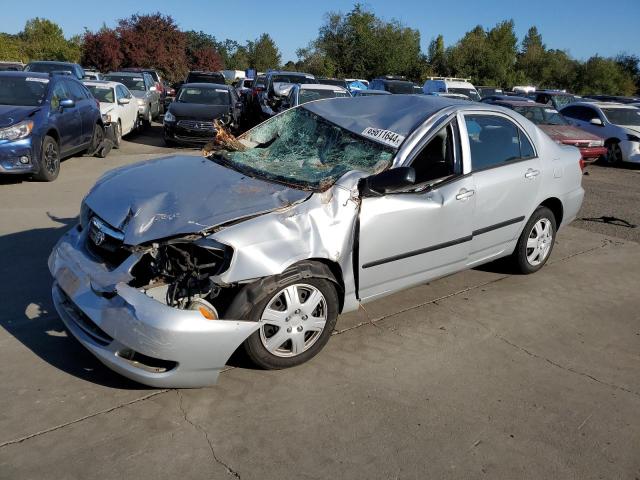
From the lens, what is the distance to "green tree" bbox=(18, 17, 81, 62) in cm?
4084

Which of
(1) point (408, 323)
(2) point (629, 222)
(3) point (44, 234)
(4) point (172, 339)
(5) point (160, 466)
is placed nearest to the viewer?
(5) point (160, 466)

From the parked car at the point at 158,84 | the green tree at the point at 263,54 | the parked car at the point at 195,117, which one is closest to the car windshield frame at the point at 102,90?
the parked car at the point at 195,117

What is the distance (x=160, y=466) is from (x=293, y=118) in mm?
3138

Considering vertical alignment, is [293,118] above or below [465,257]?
above

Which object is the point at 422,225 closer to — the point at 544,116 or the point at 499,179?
the point at 499,179

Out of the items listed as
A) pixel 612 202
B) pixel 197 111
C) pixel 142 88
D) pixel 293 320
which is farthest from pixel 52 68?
pixel 293 320

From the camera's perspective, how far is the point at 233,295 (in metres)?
3.32

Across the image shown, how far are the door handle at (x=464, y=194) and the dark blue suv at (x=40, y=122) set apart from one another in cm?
645

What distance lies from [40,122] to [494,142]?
21.8 feet

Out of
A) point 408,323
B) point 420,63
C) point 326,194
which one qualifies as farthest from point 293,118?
point 420,63

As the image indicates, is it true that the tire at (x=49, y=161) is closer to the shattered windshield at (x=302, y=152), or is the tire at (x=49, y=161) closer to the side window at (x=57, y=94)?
the side window at (x=57, y=94)

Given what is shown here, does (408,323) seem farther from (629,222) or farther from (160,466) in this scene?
(629,222)

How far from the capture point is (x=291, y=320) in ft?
11.6

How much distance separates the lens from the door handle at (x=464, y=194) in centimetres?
441
